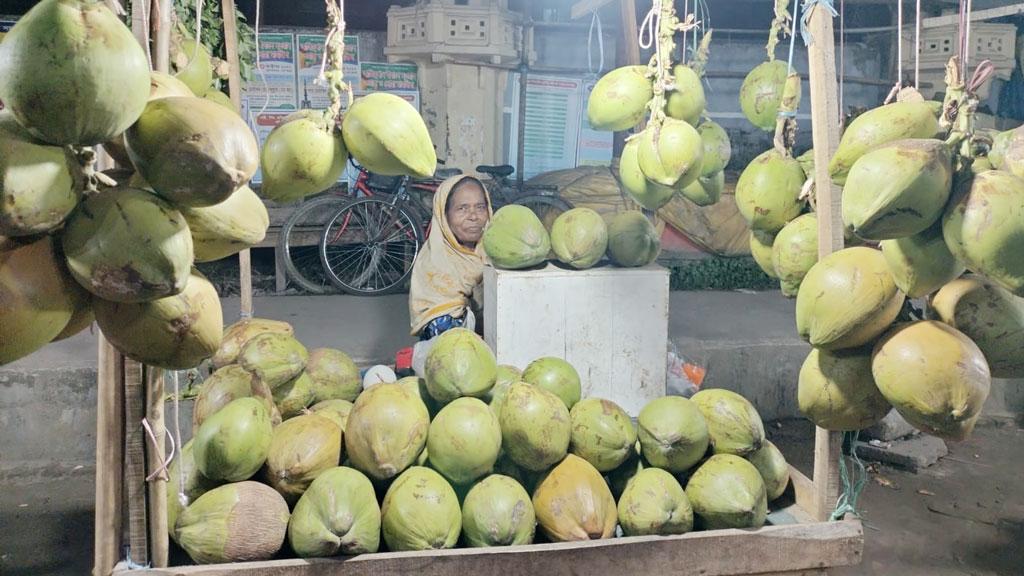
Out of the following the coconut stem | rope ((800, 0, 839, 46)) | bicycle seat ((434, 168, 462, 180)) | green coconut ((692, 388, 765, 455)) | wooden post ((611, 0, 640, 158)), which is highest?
wooden post ((611, 0, 640, 158))

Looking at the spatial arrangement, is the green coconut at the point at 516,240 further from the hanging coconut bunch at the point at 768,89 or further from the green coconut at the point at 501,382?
the hanging coconut bunch at the point at 768,89

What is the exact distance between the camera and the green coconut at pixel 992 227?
1.00 m

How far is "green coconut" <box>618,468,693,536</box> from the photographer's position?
1802mm

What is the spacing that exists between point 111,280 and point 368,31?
692 cm

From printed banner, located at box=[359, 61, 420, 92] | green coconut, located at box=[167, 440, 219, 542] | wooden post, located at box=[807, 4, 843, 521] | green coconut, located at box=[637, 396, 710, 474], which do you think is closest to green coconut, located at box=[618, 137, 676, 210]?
wooden post, located at box=[807, 4, 843, 521]

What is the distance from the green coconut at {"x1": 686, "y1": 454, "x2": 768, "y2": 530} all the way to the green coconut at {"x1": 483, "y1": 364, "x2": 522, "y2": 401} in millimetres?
542

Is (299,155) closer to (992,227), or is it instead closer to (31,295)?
(31,295)

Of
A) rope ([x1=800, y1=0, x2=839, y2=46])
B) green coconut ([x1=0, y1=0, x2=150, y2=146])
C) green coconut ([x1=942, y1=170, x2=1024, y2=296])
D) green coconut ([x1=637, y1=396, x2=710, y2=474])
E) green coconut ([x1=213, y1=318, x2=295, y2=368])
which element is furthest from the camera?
green coconut ([x1=213, y1=318, x2=295, y2=368])

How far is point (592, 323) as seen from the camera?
3.58 metres

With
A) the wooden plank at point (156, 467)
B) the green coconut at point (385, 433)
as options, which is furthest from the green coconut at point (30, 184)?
the green coconut at point (385, 433)

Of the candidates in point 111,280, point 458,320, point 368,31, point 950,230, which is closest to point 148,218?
point 111,280

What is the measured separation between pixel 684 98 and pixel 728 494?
0.92 metres

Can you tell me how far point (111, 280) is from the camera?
0.80 metres

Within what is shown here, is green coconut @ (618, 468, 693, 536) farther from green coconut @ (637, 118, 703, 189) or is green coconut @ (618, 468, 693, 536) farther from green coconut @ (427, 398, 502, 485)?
green coconut @ (637, 118, 703, 189)
